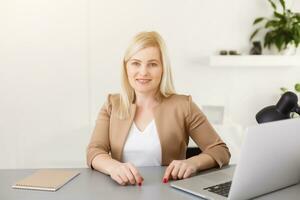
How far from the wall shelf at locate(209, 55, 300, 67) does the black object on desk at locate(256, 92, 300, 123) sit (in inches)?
73.4

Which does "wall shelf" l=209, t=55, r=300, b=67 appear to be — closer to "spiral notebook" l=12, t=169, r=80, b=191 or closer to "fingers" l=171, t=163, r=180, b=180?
"fingers" l=171, t=163, r=180, b=180

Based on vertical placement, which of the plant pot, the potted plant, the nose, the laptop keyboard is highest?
the potted plant

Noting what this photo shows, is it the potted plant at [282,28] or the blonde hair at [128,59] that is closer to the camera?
the blonde hair at [128,59]

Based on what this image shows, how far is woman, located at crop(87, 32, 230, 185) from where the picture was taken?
1.70 meters

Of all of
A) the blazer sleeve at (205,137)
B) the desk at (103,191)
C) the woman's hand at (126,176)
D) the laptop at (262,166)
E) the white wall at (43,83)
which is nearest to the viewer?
the laptop at (262,166)

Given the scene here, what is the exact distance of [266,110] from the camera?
1278 millimetres

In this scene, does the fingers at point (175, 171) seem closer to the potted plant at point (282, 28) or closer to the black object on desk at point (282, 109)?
the black object on desk at point (282, 109)

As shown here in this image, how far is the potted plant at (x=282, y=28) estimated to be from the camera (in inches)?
123

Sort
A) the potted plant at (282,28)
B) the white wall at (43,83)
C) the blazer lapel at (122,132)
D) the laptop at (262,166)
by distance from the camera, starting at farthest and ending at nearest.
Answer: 1. the potted plant at (282,28)
2. the white wall at (43,83)
3. the blazer lapel at (122,132)
4. the laptop at (262,166)

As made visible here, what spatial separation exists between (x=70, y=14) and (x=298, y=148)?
2364 mm

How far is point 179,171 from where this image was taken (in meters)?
1.36

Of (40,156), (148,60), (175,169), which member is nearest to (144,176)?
(175,169)

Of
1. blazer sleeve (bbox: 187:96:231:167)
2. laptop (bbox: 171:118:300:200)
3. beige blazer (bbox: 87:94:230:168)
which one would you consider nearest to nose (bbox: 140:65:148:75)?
beige blazer (bbox: 87:94:230:168)

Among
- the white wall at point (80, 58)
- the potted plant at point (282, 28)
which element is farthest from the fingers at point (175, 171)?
the potted plant at point (282, 28)
